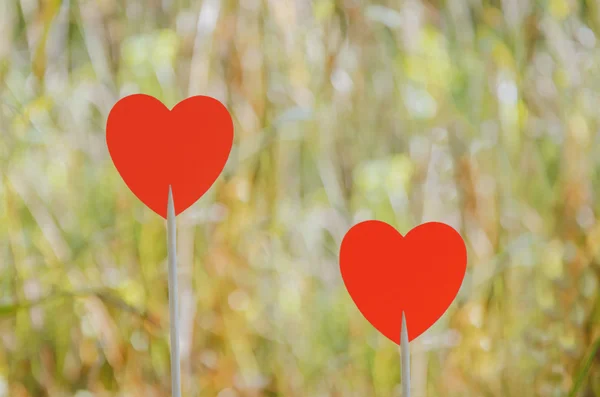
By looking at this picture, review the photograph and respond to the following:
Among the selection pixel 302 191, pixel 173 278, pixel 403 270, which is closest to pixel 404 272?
pixel 403 270

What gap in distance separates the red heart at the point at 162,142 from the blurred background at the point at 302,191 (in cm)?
28

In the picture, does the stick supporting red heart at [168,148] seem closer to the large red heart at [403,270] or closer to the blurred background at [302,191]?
the large red heart at [403,270]

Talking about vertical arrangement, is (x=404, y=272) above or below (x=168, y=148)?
below

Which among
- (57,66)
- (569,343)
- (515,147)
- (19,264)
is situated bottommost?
(569,343)

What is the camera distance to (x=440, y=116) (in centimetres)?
87

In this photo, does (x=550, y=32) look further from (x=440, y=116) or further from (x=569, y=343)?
(x=569, y=343)

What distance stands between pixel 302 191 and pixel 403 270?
355 millimetres

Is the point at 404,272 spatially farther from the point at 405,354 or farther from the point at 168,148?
the point at 168,148

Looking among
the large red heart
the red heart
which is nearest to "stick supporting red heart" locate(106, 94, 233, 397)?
the red heart

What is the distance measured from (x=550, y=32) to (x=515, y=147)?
160mm

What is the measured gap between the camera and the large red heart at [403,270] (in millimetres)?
549

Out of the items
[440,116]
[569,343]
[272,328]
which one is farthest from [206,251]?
[569,343]

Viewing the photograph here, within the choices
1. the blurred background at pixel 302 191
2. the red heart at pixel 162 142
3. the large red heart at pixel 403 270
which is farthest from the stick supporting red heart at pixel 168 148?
the blurred background at pixel 302 191

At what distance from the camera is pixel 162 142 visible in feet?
1.92
